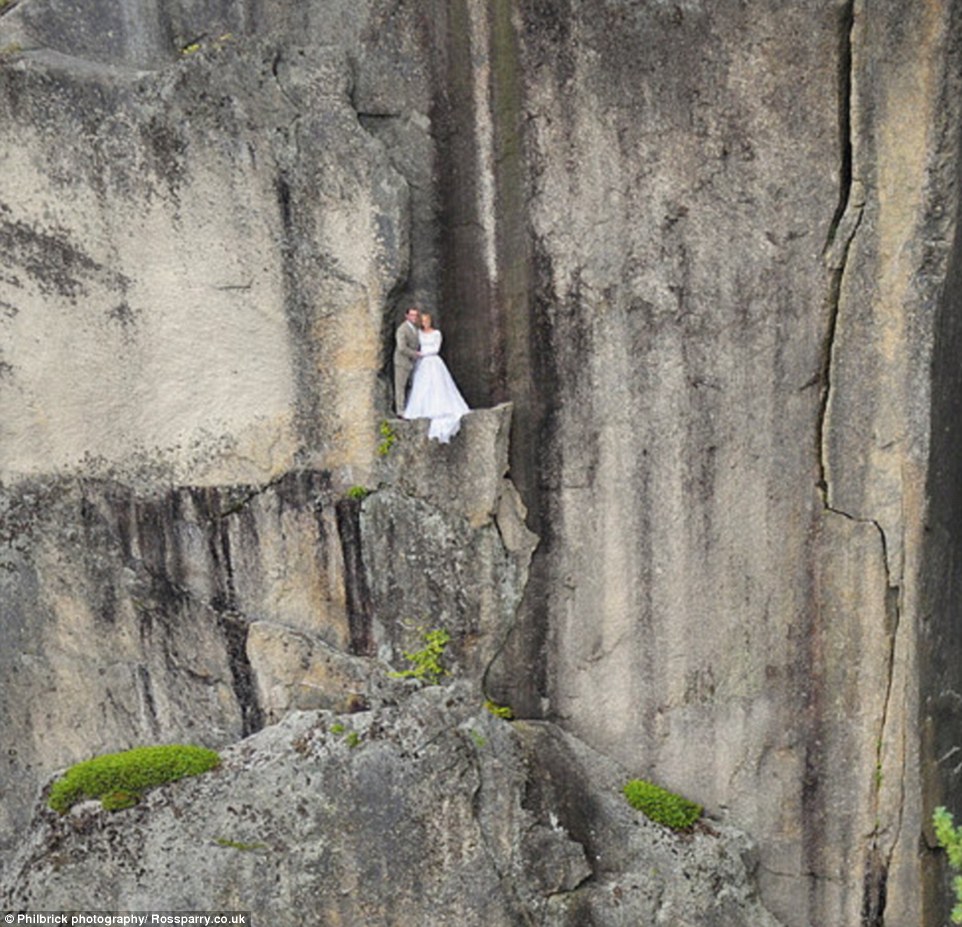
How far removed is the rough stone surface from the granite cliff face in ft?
1.17

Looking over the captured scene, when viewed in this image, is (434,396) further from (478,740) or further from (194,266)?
(478,740)

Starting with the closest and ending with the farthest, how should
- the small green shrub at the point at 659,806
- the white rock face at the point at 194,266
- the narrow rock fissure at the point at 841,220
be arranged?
the narrow rock fissure at the point at 841,220 → the white rock face at the point at 194,266 → the small green shrub at the point at 659,806

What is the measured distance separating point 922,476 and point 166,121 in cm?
445

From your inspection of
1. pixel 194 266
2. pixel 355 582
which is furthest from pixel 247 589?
pixel 194 266

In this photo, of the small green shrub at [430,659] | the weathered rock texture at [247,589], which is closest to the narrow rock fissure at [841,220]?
the weathered rock texture at [247,589]

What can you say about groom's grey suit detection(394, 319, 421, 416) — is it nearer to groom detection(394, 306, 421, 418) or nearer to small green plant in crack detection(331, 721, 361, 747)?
groom detection(394, 306, 421, 418)

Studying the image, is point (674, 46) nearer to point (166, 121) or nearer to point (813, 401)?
point (813, 401)

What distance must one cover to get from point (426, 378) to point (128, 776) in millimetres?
2824

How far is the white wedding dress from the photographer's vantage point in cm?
613

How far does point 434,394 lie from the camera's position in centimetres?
613

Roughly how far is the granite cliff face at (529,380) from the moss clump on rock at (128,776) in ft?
1.25

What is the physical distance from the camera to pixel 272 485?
6.44 m

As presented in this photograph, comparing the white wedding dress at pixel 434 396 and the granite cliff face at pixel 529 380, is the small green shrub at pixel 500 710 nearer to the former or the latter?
the granite cliff face at pixel 529 380

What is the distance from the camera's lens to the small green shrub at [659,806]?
6.58 metres
